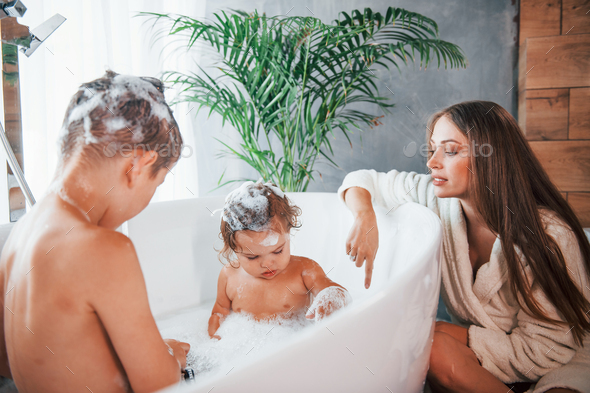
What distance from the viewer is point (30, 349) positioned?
43cm

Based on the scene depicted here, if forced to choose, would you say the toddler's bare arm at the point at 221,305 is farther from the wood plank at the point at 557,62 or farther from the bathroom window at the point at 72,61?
the wood plank at the point at 557,62

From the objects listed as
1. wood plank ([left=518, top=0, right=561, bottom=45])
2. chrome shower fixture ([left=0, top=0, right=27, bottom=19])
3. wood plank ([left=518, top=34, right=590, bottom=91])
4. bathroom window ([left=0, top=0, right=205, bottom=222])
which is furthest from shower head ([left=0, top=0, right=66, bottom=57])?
wood plank ([left=518, top=0, right=561, bottom=45])

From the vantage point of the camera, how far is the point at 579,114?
1.62 meters

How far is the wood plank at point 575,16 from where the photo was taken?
65.0 inches

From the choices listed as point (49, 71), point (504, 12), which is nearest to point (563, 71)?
point (504, 12)

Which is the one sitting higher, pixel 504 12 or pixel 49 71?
pixel 504 12

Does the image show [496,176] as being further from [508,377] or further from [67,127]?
[67,127]

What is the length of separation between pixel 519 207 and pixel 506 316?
0.28 m

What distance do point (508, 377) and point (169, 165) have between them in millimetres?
883

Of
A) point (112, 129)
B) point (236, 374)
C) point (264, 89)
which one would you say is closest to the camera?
point (236, 374)

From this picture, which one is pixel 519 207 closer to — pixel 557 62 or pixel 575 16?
pixel 557 62

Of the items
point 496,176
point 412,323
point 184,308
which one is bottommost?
point 184,308

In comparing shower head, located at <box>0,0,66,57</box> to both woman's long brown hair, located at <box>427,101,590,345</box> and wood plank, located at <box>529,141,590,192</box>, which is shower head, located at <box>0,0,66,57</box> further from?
wood plank, located at <box>529,141,590,192</box>

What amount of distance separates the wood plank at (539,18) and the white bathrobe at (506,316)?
1283 millimetres
